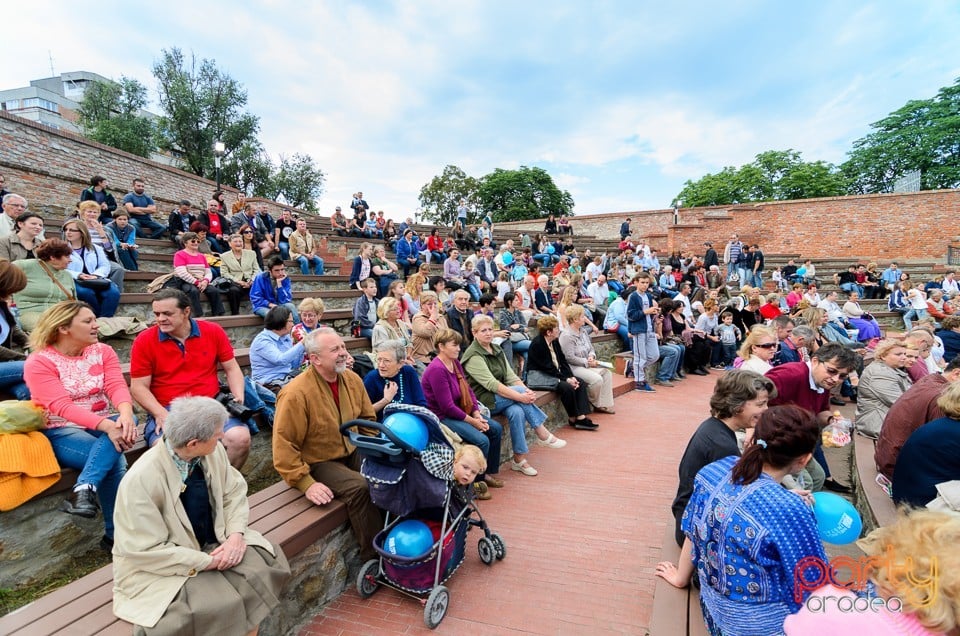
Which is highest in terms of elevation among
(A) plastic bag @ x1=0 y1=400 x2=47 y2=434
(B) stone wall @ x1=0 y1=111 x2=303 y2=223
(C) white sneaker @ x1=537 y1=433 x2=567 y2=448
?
(B) stone wall @ x1=0 y1=111 x2=303 y2=223

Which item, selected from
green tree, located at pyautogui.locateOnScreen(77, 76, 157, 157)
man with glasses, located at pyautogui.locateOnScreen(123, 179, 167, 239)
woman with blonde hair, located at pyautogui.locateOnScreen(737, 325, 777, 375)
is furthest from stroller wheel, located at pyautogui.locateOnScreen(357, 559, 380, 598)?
green tree, located at pyautogui.locateOnScreen(77, 76, 157, 157)

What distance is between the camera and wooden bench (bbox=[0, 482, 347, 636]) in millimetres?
1662

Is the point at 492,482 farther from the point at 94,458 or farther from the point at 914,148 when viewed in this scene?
the point at 914,148

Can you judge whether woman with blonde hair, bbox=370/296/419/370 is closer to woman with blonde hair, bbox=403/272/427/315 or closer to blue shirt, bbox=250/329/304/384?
blue shirt, bbox=250/329/304/384

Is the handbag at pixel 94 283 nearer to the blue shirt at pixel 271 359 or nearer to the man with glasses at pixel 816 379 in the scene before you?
the blue shirt at pixel 271 359

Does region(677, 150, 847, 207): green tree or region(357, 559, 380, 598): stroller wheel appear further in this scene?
region(677, 150, 847, 207): green tree

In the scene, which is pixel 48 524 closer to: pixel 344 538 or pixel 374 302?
pixel 344 538

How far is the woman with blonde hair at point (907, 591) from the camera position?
42.4 inches

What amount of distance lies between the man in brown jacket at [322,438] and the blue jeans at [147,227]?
8.41 metres

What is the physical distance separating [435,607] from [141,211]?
31.1 feet

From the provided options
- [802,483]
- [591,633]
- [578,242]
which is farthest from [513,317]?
[578,242]

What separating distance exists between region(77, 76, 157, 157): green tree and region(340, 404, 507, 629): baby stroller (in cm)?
2972

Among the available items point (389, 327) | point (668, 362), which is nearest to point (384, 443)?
point (389, 327)

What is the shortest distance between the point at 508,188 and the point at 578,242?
26300 millimetres
